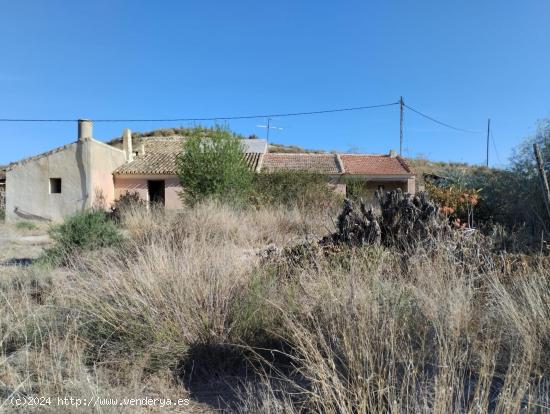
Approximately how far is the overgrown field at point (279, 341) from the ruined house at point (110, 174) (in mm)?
16170

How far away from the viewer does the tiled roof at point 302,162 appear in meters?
27.3

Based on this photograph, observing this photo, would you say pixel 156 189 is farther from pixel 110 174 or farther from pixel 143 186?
pixel 110 174

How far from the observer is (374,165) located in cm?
2905

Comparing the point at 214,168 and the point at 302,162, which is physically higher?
the point at 302,162

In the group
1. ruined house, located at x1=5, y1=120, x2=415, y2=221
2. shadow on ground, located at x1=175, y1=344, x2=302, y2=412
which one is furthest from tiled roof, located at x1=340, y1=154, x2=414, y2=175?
shadow on ground, located at x1=175, y1=344, x2=302, y2=412

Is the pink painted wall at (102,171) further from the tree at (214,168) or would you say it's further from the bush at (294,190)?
the bush at (294,190)

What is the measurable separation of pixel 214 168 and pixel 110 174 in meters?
12.2

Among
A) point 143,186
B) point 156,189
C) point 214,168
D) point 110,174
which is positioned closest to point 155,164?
point 156,189

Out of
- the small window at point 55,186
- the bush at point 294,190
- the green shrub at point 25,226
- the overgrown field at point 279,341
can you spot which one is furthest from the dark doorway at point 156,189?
the overgrown field at point 279,341

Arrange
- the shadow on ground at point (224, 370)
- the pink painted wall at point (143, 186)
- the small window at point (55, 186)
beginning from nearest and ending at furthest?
the shadow on ground at point (224, 370) < the small window at point (55, 186) < the pink painted wall at point (143, 186)

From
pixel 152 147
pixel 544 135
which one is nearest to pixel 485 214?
pixel 544 135

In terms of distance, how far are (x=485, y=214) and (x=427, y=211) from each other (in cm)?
506

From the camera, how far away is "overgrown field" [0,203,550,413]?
2.27 metres

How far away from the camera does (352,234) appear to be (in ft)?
20.1
